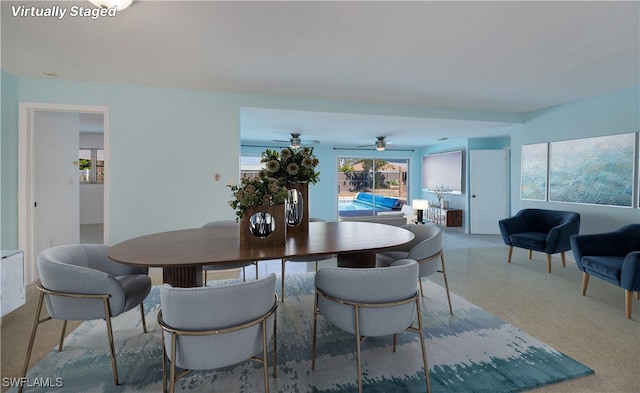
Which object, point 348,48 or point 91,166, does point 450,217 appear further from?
point 91,166

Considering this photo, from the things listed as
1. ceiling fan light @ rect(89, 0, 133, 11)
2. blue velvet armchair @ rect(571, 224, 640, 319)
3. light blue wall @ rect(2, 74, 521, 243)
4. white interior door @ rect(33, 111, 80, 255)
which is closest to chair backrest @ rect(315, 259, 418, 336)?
ceiling fan light @ rect(89, 0, 133, 11)

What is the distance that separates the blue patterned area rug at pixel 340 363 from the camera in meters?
1.79

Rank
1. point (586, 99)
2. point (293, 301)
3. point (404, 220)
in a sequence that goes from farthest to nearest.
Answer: point (586, 99) → point (404, 220) → point (293, 301)

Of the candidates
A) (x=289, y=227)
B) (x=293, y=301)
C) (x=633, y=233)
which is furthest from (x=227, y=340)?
(x=633, y=233)

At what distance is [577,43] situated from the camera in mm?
2541

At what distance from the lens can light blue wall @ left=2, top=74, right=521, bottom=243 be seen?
3.62 meters

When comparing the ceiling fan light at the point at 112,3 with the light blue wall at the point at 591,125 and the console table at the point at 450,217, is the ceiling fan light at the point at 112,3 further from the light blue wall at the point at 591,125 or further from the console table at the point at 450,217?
the console table at the point at 450,217

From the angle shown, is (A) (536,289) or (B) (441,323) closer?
(B) (441,323)

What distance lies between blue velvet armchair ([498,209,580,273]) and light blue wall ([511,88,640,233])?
400 millimetres

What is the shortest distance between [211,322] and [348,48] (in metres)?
2.31

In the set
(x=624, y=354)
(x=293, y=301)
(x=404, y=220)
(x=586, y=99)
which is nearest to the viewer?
(x=624, y=354)

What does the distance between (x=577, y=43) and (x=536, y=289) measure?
240 centimetres

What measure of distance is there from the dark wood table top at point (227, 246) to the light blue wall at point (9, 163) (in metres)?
2.28

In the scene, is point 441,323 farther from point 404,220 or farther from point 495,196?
point 495,196
